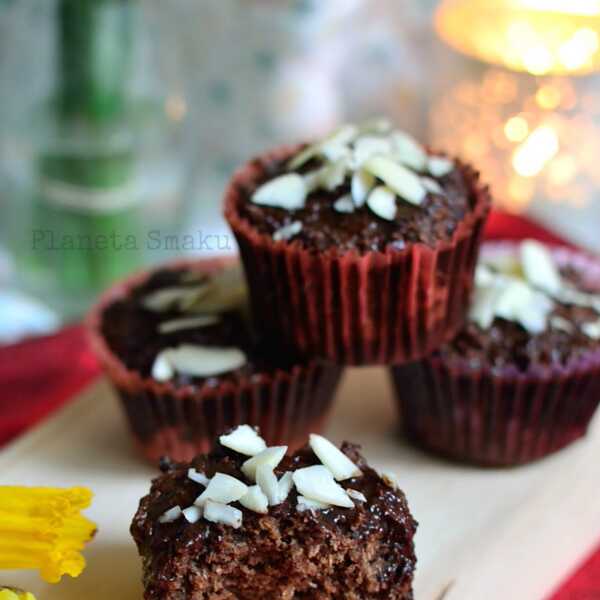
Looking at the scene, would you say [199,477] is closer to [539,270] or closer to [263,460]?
[263,460]

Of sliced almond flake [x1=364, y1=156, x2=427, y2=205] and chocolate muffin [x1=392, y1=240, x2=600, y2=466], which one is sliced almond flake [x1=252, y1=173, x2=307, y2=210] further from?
chocolate muffin [x1=392, y1=240, x2=600, y2=466]

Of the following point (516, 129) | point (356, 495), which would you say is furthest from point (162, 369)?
point (516, 129)

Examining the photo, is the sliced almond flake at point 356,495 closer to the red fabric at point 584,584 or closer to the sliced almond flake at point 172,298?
the red fabric at point 584,584

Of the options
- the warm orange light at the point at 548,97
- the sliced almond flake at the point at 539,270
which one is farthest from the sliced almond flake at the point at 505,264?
the warm orange light at the point at 548,97

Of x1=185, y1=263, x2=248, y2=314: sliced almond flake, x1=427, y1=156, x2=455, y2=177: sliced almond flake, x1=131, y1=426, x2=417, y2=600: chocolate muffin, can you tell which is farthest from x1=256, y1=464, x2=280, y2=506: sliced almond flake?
x1=427, y1=156, x2=455, y2=177: sliced almond flake

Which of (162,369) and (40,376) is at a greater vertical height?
(162,369)
